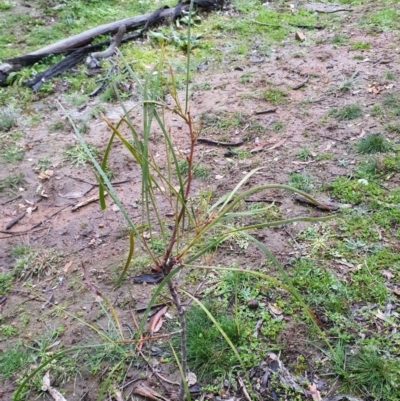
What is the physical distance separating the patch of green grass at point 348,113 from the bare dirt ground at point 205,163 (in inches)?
3.0

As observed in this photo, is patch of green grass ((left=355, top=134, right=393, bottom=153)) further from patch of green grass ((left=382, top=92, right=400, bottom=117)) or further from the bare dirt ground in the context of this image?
patch of green grass ((left=382, top=92, right=400, bottom=117))

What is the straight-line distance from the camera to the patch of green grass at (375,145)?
323 cm

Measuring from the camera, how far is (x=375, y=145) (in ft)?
10.6

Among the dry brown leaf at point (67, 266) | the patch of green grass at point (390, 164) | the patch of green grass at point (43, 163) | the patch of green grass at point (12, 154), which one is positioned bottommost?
the dry brown leaf at point (67, 266)

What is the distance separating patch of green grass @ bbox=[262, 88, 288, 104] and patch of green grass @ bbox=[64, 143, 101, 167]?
1.79m

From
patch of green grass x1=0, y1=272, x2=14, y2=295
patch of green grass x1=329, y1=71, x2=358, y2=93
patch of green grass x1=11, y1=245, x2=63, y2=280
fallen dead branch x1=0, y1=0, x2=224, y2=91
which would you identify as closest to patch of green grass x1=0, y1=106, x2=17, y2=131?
fallen dead branch x1=0, y1=0, x2=224, y2=91

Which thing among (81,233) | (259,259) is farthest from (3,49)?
(259,259)

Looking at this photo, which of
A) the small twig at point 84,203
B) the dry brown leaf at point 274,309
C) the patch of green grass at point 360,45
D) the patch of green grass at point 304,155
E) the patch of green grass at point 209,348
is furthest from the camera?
the patch of green grass at point 360,45

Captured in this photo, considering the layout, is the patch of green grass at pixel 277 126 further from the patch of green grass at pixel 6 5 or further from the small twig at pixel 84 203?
the patch of green grass at pixel 6 5

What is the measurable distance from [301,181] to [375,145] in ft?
2.35

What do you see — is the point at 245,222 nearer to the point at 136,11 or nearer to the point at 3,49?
the point at 3,49

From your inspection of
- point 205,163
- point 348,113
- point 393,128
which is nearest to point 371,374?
point 205,163

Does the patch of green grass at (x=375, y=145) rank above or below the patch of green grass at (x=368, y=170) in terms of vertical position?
above

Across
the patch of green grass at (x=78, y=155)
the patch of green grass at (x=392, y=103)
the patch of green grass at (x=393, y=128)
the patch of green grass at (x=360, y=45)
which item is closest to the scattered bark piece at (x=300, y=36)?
the patch of green grass at (x=360, y=45)
